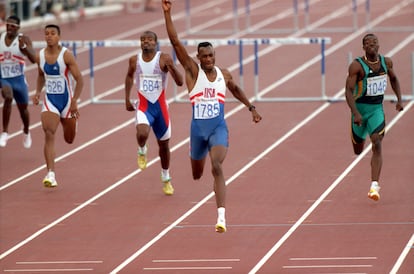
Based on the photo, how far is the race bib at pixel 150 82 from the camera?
659 inches

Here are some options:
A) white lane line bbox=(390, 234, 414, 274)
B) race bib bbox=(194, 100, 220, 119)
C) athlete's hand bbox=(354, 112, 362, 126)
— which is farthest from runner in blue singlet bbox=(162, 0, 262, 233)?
white lane line bbox=(390, 234, 414, 274)

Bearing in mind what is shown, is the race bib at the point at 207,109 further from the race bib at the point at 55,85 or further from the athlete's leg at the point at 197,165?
the race bib at the point at 55,85

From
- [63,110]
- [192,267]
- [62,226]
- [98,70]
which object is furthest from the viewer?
[98,70]

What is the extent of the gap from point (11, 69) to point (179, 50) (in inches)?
281

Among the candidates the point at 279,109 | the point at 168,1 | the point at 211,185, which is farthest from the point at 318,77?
the point at 168,1

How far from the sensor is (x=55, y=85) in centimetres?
1761

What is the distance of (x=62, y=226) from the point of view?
15742mm

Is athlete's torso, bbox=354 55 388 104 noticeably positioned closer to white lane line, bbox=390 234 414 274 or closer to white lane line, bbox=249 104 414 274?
white lane line, bbox=249 104 414 274

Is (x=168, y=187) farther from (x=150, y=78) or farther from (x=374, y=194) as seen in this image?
(x=374, y=194)

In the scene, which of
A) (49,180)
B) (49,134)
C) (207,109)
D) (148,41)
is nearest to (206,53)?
(207,109)

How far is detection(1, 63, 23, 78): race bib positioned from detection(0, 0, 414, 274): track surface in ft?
4.04

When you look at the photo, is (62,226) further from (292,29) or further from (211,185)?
(292,29)

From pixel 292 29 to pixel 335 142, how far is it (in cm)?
1599

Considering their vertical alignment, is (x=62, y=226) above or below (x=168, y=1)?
below
